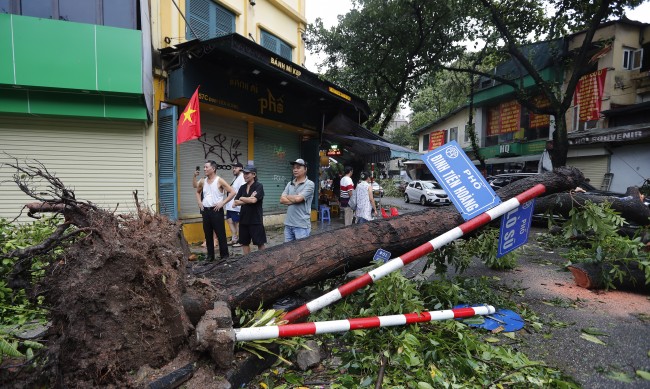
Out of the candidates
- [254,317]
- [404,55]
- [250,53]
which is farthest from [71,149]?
[404,55]

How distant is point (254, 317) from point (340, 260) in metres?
1.12

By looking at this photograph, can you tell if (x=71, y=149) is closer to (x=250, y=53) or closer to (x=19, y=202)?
(x=19, y=202)

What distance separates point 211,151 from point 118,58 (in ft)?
9.24

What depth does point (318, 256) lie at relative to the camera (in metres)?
3.36

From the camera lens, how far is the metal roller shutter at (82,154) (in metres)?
6.09

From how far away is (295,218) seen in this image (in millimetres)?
4781

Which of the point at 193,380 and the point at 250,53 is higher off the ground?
the point at 250,53

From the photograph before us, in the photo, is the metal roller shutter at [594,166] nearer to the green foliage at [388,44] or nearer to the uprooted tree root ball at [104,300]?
the green foliage at [388,44]

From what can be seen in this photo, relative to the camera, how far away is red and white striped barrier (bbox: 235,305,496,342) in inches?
91.8

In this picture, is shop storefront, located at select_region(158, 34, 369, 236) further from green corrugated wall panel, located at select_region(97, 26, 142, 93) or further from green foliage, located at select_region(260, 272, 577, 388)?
green foliage, located at select_region(260, 272, 577, 388)

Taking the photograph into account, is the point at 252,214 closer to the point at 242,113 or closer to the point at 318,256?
the point at 318,256

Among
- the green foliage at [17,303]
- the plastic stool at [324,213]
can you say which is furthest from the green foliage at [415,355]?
the plastic stool at [324,213]

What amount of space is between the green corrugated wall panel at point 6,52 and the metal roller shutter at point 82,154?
817mm

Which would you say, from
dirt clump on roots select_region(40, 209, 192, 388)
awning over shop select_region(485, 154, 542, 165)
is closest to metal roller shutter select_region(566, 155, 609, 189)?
awning over shop select_region(485, 154, 542, 165)
